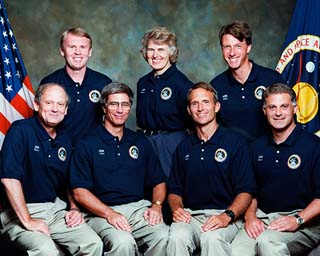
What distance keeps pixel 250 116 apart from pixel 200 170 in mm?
621

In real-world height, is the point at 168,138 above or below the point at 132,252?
above

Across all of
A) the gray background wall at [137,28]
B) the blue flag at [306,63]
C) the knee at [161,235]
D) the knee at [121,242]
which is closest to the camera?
the knee at [121,242]

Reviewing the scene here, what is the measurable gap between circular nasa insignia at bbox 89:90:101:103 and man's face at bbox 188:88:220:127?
2.59ft

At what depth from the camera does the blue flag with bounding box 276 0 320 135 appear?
644cm

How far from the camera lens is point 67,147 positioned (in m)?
5.51

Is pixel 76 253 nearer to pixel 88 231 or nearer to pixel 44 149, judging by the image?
pixel 88 231

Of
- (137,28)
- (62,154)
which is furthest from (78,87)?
(137,28)

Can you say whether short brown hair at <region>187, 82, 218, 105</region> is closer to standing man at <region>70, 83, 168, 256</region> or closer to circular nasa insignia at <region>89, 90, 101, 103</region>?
standing man at <region>70, 83, 168, 256</region>

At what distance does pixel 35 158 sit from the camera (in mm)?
5348

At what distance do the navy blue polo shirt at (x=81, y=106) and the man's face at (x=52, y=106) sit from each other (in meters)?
0.37

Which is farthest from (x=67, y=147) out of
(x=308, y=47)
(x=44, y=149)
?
(x=308, y=47)

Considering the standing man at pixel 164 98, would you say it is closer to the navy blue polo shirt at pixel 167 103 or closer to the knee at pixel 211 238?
the navy blue polo shirt at pixel 167 103

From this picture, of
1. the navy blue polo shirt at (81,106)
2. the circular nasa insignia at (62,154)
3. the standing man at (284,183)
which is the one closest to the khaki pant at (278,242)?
the standing man at (284,183)

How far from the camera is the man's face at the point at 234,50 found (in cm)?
572
